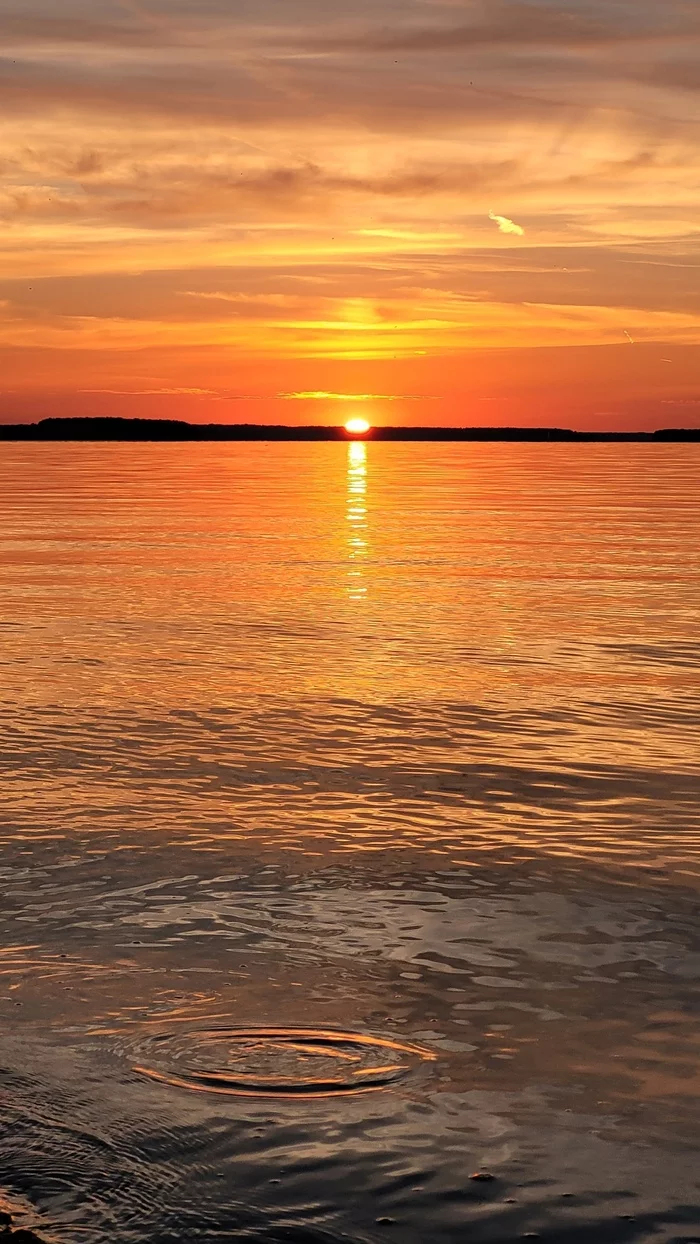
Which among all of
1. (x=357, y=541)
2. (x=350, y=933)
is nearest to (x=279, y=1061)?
(x=350, y=933)

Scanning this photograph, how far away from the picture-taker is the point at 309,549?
159 feet

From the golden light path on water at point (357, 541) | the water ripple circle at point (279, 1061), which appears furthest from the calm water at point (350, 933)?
the golden light path on water at point (357, 541)

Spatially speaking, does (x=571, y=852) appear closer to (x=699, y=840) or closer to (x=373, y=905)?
(x=699, y=840)

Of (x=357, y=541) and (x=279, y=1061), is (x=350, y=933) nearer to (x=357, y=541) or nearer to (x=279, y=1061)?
(x=279, y=1061)

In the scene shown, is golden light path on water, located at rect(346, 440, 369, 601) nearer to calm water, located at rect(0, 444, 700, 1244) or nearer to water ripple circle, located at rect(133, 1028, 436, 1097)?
calm water, located at rect(0, 444, 700, 1244)

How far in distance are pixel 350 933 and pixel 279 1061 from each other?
2372mm

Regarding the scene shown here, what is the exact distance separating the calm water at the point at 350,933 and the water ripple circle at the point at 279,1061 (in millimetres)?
24

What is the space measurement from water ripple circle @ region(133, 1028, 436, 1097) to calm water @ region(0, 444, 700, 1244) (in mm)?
24

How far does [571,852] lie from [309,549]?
117 feet

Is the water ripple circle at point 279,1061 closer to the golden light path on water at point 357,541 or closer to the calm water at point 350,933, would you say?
the calm water at point 350,933

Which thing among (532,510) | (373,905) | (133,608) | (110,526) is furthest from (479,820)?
(532,510)

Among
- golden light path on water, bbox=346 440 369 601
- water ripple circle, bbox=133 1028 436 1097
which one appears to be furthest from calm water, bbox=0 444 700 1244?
golden light path on water, bbox=346 440 369 601

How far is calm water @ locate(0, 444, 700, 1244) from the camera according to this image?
7258mm

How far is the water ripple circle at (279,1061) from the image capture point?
8242mm
